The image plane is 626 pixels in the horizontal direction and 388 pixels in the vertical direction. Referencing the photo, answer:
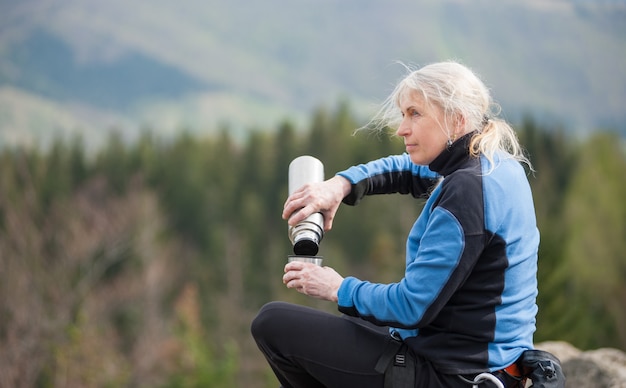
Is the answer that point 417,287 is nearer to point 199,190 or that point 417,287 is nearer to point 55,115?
point 199,190

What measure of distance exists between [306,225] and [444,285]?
30.0 inches

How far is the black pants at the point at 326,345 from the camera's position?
9.62 ft

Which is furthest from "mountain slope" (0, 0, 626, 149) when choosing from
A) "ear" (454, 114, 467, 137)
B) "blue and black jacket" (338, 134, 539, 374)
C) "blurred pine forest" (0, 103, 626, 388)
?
"blue and black jacket" (338, 134, 539, 374)

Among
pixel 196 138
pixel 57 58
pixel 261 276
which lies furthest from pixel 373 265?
pixel 57 58

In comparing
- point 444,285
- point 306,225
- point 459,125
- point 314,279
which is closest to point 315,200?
point 306,225

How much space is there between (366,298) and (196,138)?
224ft

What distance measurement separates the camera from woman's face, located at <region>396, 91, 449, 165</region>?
9.75ft

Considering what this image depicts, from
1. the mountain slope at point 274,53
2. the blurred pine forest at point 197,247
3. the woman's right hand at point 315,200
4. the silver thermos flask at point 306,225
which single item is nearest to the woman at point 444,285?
the silver thermos flask at point 306,225

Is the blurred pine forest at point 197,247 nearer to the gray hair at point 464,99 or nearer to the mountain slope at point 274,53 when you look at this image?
the mountain slope at point 274,53

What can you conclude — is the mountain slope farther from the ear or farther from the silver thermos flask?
the ear

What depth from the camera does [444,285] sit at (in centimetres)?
272

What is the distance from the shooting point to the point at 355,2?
102 metres

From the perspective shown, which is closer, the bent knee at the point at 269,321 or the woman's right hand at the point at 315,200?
the bent knee at the point at 269,321

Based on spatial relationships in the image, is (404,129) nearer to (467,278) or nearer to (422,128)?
(422,128)
